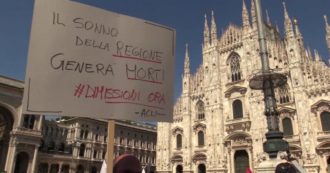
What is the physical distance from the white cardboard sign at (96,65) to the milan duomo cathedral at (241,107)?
2377 cm

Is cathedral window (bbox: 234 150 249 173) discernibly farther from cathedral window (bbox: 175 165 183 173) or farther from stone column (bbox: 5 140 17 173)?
stone column (bbox: 5 140 17 173)

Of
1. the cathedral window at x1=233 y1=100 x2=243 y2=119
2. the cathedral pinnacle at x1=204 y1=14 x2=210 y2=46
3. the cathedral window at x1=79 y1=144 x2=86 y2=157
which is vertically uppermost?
the cathedral pinnacle at x1=204 y1=14 x2=210 y2=46

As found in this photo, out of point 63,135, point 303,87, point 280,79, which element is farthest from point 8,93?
point 303,87

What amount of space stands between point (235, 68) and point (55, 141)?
2617 centimetres

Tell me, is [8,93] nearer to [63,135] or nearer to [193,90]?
[63,135]

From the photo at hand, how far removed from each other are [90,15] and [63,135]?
3928cm

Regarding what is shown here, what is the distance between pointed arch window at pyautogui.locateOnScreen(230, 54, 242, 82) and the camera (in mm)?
31875

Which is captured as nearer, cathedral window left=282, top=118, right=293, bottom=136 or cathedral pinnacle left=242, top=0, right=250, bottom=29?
cathedral window left=282, top=118, right=293, bottom=136

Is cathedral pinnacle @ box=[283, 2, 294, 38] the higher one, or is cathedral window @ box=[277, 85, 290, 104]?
cathedral pinnacle @ box=[283, 2, 294, 38]

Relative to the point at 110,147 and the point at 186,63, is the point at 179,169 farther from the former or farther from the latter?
the point at 110,147

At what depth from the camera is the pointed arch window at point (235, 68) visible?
31875mm

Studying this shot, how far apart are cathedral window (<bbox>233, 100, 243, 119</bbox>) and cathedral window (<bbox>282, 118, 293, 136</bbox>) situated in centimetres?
478

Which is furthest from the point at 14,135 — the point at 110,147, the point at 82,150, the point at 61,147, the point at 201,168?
the point at 110,147

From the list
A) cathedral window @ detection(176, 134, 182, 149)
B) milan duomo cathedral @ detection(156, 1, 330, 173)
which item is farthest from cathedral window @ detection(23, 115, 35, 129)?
cathedral window @ detection(176, 134, 182, 149)
